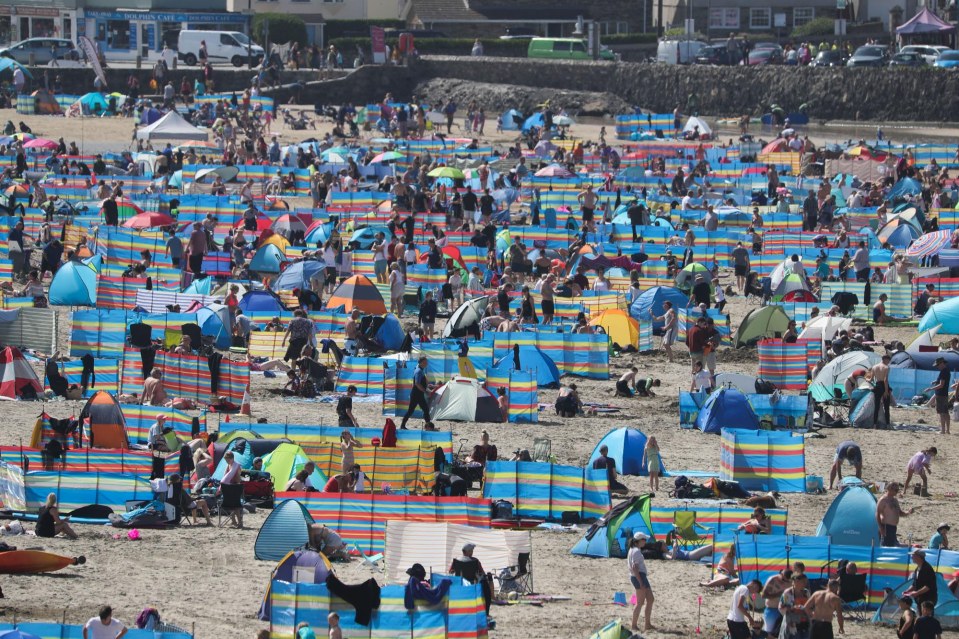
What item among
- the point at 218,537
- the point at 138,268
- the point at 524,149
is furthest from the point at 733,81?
the point at 218,537

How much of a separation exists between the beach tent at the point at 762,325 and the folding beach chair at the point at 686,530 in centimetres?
1032

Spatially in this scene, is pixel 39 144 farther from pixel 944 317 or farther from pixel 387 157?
pixel 944 317

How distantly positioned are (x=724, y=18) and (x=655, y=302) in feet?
155

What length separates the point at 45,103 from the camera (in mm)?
54375

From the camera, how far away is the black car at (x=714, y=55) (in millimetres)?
65125

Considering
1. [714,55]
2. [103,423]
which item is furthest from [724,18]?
[103,423]

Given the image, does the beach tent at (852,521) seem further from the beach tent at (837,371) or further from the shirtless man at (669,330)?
the shirtless man at (669,330)

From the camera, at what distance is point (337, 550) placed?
16703mm

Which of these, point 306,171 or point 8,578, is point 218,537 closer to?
point 8,578

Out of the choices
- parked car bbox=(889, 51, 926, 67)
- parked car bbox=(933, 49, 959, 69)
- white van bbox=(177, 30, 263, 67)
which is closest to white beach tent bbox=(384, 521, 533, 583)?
parked car bbox=(933, 49, 959, 69)

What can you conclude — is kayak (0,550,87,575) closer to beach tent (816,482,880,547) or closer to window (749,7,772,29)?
beach tent (816,482,880,547)

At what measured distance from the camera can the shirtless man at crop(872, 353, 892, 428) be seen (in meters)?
23.0

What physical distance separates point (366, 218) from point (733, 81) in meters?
29.8

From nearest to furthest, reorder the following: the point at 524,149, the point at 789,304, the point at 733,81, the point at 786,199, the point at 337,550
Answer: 1. the point at 337,550
2. the point at 789,304
3. the point at 786,199
4. the point at 524,149
5. the point at 733,81
